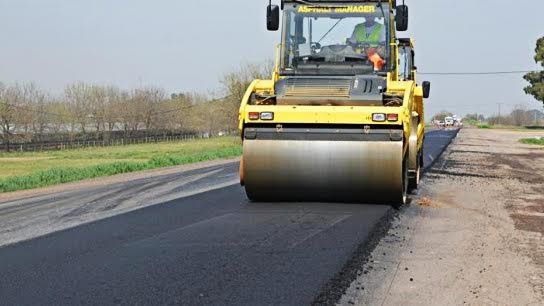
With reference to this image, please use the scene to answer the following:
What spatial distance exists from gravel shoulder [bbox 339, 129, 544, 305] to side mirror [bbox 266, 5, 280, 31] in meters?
3.53

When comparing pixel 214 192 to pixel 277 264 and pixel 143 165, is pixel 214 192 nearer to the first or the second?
pixel 277 264

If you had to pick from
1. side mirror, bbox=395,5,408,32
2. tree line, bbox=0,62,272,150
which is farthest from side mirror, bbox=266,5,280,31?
tree line, bbox=0,62,272,150

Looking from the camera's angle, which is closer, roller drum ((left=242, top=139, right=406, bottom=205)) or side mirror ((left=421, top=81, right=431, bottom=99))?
roller drum ((left=242, top=139, right=406, bottom=205))

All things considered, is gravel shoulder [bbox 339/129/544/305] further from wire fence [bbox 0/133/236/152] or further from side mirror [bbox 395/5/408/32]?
wire fence [bbox 0/133/236/152]

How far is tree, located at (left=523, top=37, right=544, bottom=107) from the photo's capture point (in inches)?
2495

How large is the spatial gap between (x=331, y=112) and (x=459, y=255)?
2661 mm

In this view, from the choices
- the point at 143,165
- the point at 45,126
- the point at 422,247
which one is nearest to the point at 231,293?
the point at 422,247

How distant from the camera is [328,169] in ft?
27.1

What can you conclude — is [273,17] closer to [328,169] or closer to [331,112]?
[331,112]

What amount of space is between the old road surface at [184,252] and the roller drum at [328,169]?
0.72 ft

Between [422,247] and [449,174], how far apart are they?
8925 mm

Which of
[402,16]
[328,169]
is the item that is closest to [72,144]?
[402,16]

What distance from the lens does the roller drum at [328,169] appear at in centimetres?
812

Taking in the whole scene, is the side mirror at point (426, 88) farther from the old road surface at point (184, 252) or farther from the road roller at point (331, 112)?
the old road surface at point (184, 252)
